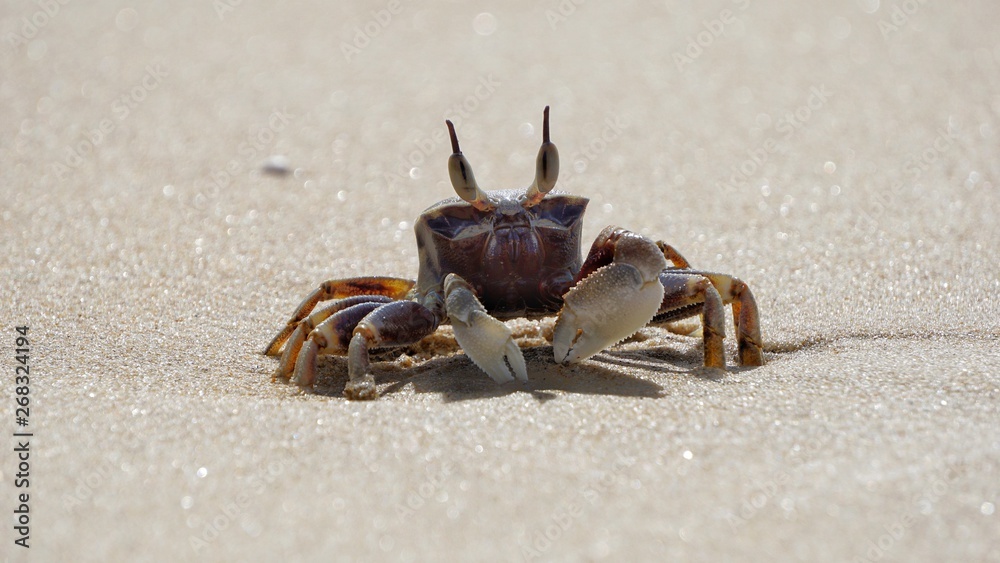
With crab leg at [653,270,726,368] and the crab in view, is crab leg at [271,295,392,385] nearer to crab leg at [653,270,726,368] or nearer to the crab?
the crab

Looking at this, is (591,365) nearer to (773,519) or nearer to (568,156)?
(773,519)

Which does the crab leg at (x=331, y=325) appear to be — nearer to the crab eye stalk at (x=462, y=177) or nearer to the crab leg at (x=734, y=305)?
the crab eye stalk at (x=462, y=177)

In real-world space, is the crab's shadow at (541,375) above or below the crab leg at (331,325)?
below

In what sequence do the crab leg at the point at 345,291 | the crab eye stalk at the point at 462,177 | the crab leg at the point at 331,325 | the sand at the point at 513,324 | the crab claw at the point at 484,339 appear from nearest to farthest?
the sand at the point at 513,324 < the crab claw at the point at 484,339 < the crab eye stalk at the point at 462,177 < the crab leg at the point at 331,325 < the crab leg at the point at 345,291

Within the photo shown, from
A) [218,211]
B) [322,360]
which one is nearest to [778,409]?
[322,360]

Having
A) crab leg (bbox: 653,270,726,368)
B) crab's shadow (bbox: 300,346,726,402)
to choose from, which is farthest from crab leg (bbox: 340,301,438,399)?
crab leg (bbox: 653,270,726,368)

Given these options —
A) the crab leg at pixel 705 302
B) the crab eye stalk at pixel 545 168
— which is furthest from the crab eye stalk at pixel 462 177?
the crab leg at pixel 705 302

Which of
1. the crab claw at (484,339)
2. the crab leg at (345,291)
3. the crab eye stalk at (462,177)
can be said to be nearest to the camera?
the crab claw at (484,339)
